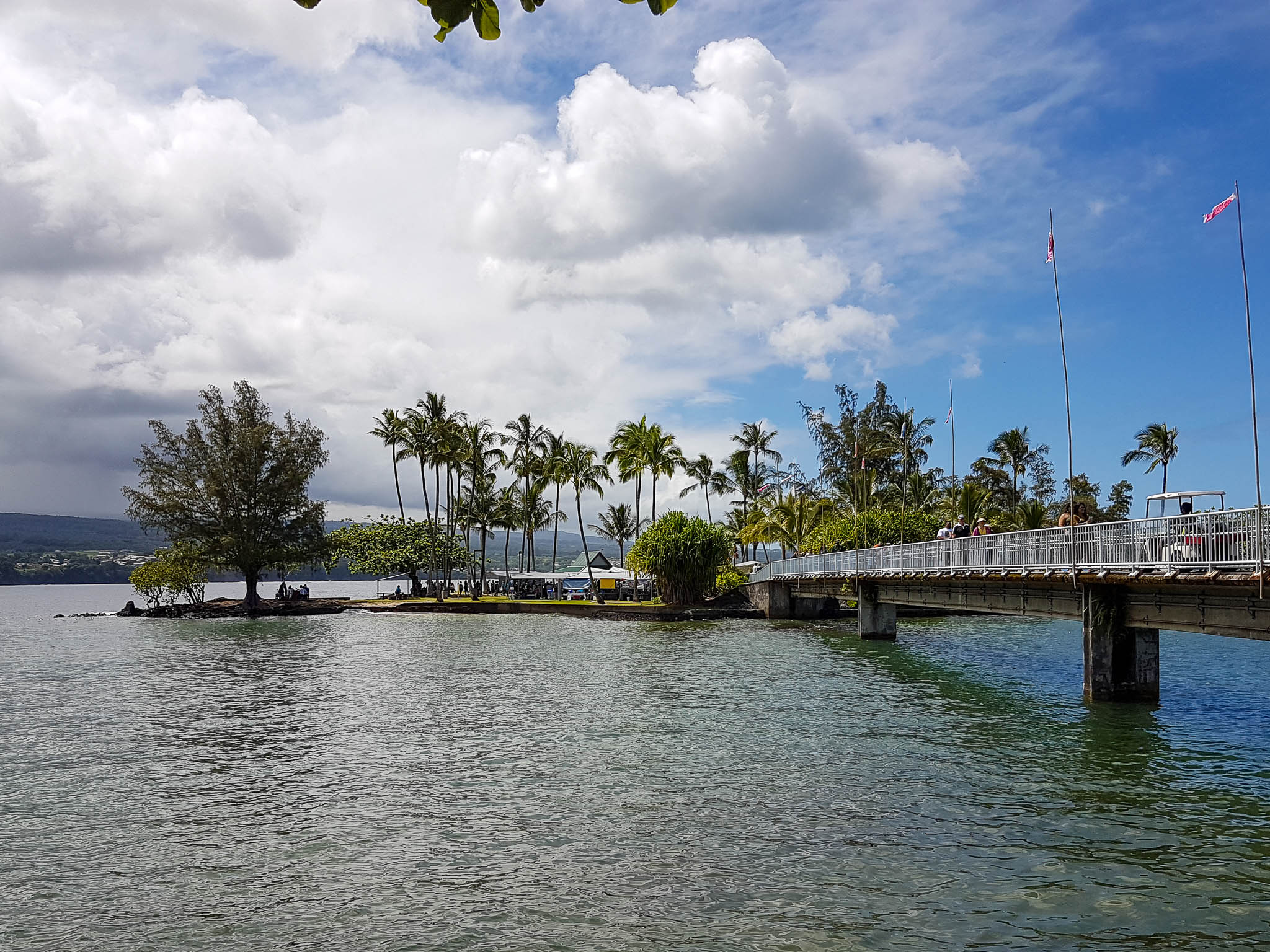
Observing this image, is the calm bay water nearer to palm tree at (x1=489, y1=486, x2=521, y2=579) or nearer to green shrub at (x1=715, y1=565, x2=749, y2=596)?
green shrub at (x1=715, y1=565, x2=749, y2=596)

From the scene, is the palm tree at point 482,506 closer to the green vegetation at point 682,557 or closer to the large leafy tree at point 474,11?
the green vegetation at point 682,557

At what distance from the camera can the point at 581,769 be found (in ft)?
56.0

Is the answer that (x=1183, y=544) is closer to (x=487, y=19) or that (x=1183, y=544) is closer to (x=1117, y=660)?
(x=1117, y=660)

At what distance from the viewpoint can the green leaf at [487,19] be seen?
3619mm

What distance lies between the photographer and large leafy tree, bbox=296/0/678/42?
11.4 ft

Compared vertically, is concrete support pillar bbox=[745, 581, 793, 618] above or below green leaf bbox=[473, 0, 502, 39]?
below

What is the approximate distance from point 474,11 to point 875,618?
46.5 meters

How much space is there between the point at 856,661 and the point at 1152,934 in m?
27.9

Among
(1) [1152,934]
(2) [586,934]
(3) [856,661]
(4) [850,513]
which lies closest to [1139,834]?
(1) [1152,934]

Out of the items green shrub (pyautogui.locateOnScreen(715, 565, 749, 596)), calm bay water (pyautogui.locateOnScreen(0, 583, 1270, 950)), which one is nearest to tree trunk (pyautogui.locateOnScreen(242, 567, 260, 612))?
green shrub (pyautogui.locateOnScreen(715, 565, 749, 596))

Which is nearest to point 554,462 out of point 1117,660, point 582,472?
point 582,472

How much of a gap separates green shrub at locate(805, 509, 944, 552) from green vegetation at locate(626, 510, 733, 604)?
869 centimetres

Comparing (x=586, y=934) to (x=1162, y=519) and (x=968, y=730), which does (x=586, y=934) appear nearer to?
(x=968, y=730)

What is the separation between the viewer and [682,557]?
67.2m
